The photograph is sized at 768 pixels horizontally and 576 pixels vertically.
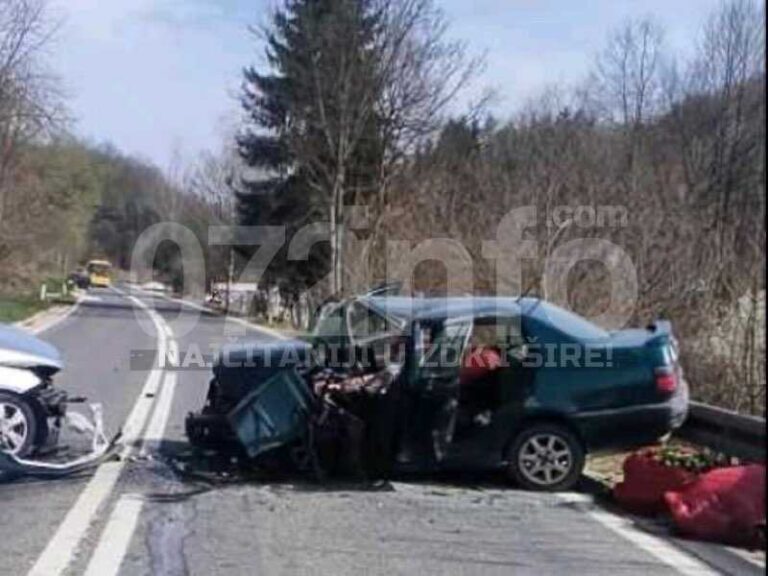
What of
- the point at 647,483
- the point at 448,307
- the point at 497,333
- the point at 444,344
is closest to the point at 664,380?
the point at 647,483

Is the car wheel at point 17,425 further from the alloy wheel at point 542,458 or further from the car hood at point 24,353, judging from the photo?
the alloy wheel at point 542,458

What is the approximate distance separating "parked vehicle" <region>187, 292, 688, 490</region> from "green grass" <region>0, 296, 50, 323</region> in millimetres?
33483

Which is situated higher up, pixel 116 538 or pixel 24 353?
pixel 24 353

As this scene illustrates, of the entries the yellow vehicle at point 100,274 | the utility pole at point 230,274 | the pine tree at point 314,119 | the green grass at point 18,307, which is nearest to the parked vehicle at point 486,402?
the utility pole at point 230,274

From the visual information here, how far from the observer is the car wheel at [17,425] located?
11109 mm

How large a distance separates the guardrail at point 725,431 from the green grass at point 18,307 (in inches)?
1336

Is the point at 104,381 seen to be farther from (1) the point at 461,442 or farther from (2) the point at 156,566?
(2) the point at 156,566

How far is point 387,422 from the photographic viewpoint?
36.7 feet

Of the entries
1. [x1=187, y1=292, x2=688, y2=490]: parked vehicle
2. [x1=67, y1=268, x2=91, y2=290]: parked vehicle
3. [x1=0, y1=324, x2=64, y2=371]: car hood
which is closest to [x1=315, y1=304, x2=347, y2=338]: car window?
[x1=187, y1=292, x2=688, y2=490]: parked vehicle

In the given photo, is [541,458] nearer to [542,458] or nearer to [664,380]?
[542,458]

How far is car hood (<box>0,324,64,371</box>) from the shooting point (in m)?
11.5

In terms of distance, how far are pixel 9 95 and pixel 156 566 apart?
173 feet

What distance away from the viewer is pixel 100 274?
76875mm

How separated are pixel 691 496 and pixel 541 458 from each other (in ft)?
6.08
